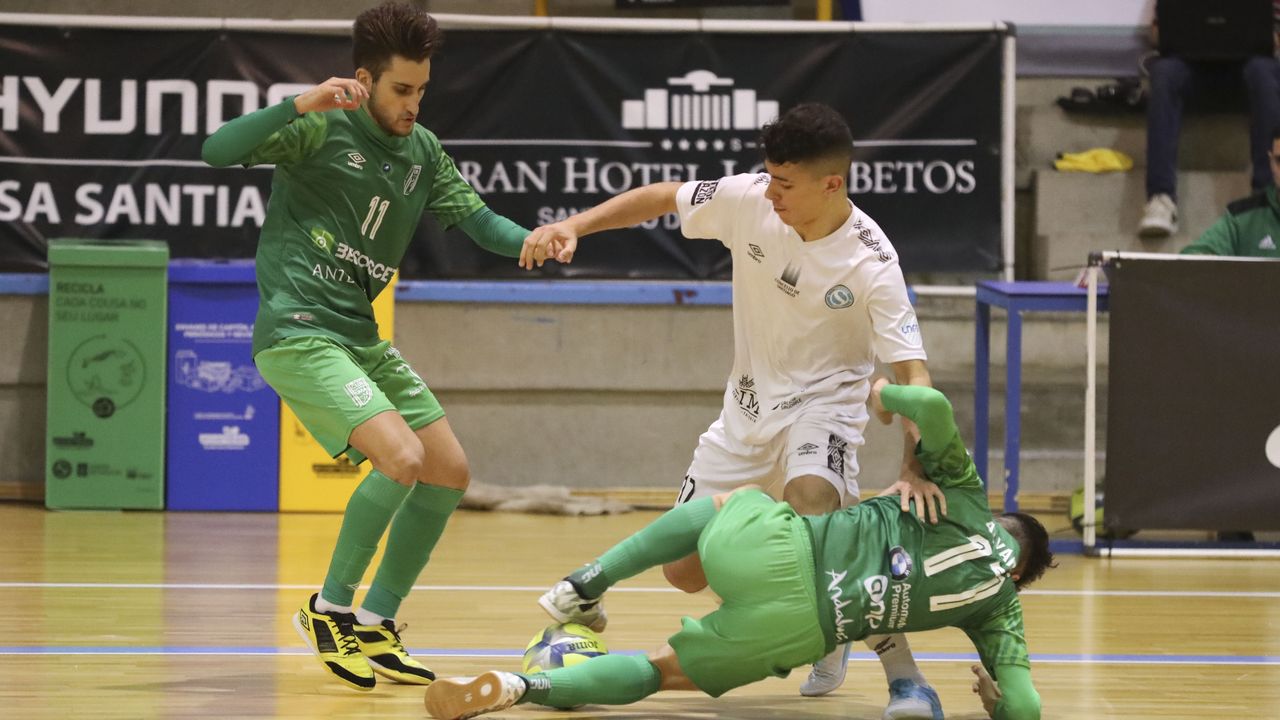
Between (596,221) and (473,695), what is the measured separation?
1477 mm

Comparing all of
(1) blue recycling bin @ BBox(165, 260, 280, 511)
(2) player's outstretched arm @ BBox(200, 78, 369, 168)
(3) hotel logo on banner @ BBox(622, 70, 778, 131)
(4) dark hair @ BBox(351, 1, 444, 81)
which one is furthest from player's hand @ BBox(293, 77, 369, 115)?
(3) hotel logo on banner @ BBox(622, 70, 778, 131)

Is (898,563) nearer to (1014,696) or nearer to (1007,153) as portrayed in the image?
(1014,696)

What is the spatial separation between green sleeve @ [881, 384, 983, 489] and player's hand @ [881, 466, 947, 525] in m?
0.04

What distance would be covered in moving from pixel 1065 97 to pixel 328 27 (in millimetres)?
4307

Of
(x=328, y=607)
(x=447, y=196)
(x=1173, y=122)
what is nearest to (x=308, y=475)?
(x=447, y=196)

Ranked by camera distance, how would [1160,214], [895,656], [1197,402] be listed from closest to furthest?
1. [895,656]
2. [1197,402]
3. [1160,214]

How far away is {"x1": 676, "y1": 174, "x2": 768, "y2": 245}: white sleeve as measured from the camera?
454cm

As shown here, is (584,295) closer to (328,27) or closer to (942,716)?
(328,27)

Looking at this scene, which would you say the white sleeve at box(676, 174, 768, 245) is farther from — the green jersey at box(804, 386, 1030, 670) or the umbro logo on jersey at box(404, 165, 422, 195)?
the green jersey at box(804, 386, 1030, 670)

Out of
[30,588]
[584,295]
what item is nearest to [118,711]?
[30,588]

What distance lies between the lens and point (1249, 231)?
7562 millimetres

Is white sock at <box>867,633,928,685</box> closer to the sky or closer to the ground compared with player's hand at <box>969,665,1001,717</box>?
closer to the sky

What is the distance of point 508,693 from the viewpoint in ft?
12.0

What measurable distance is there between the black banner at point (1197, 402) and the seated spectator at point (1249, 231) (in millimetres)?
645
